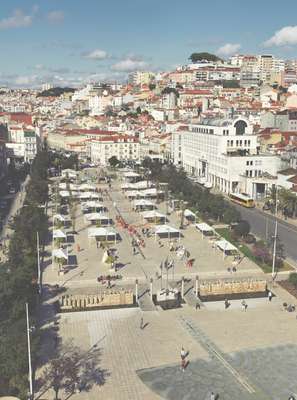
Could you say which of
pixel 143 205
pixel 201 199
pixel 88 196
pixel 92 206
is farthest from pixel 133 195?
pixel 201 199

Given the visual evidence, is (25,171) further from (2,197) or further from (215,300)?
(215,300)

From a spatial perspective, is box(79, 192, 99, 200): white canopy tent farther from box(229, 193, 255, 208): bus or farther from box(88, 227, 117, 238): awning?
box(88, 227, 117, 238): awning

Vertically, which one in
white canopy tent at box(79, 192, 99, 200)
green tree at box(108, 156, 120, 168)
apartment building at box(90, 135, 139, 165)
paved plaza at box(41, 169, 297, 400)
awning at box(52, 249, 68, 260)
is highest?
apartment building at box(90, 135, 139, 165)

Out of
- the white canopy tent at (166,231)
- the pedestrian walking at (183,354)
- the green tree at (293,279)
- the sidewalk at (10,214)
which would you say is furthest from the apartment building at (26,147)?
the pedestrian walking at (183,354)

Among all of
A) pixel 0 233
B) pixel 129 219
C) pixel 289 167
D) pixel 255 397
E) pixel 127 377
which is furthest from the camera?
pixel 289 167

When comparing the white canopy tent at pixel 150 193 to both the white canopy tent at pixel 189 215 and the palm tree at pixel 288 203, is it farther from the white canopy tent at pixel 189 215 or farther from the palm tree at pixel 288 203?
the palm tree at pixel 288 203

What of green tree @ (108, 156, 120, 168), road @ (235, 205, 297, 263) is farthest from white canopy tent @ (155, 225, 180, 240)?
green tree @ (108, 156, 120, 168)

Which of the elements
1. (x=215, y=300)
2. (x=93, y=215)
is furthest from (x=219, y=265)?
(x=93, y=215)
